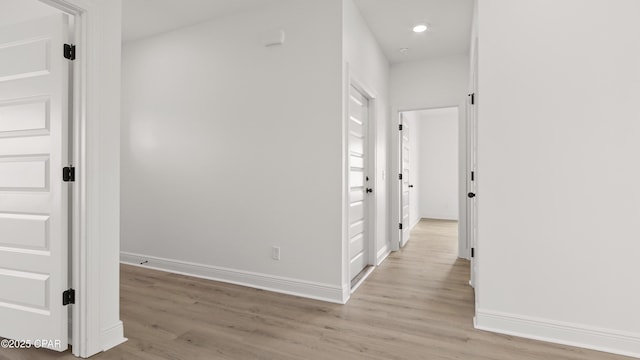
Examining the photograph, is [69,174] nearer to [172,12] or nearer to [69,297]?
[69,297]

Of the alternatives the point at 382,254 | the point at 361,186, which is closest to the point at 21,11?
the point at 361,186

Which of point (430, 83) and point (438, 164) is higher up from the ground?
point (430, 83)

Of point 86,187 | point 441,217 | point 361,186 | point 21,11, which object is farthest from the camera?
point 441,217

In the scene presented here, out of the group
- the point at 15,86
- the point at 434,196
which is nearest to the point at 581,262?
the point at 15,86

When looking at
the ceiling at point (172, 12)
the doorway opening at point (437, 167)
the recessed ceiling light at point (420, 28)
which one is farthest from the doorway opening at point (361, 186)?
the doorway opening at point (437, 167)

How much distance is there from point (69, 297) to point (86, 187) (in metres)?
0.69

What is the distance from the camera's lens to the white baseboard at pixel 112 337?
6.68ft

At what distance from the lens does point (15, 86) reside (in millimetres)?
2086

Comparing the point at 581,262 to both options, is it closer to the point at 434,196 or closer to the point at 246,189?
the point at 246,189

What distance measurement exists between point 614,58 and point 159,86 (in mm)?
4253

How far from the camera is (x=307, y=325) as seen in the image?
2.40m

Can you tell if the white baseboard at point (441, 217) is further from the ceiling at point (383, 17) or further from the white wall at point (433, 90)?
the ceiling at point (383, 17)

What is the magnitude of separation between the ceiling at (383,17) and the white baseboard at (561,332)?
2890mm

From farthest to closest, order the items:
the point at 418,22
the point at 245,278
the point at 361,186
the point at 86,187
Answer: the point at 361,186 → the point at 418,22 → the point at 245,278 → the point at 86,187
